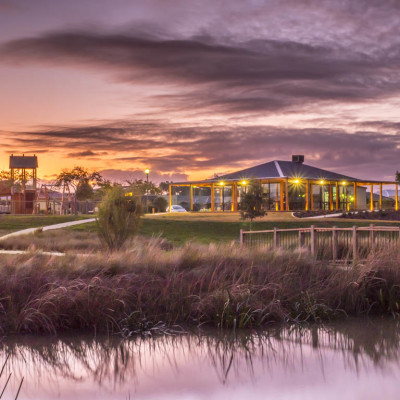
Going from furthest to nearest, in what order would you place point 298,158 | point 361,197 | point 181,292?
point 361,197
point 298,158
point 181,292

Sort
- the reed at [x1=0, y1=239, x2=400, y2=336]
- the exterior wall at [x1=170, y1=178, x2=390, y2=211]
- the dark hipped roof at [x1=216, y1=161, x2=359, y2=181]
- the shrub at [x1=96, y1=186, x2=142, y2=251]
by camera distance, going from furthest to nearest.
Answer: the exterior wall at [x1=170, y1=178, x2=390, y2=211] → the dark hipped roof at [x1=216, y1=161, x2=359, y2=181] → the shrub at [x1=96, y1=186, x2=142, y2=251] → the reed at [x1=0, y1=239, x2=400, y2=336]

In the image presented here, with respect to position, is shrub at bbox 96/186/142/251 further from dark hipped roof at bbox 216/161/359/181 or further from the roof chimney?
the roof chimney

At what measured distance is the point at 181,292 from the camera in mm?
9547

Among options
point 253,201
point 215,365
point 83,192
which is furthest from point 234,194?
point 215,365

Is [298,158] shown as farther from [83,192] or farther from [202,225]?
[202,225]

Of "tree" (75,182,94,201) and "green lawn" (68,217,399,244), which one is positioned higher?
"tree" (75,182,94,201)

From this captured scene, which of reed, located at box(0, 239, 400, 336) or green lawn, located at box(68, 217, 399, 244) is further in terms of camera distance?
green lawn, located at box(68, 217, 399, 244)

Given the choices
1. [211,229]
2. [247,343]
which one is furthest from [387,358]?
[211,229]

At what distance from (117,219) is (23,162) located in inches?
2076

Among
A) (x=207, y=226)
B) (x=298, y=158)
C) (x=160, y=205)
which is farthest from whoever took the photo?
(x=160, y=205)

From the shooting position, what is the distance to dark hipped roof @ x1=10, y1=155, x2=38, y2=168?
67.8 meters

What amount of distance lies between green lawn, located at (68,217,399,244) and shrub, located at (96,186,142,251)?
863cm

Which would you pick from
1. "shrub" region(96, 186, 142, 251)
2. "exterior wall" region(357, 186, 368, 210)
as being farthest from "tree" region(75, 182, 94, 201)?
"shrub" region(96, 186, 142, 251)

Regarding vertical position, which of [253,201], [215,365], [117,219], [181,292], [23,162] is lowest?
[215,365]
